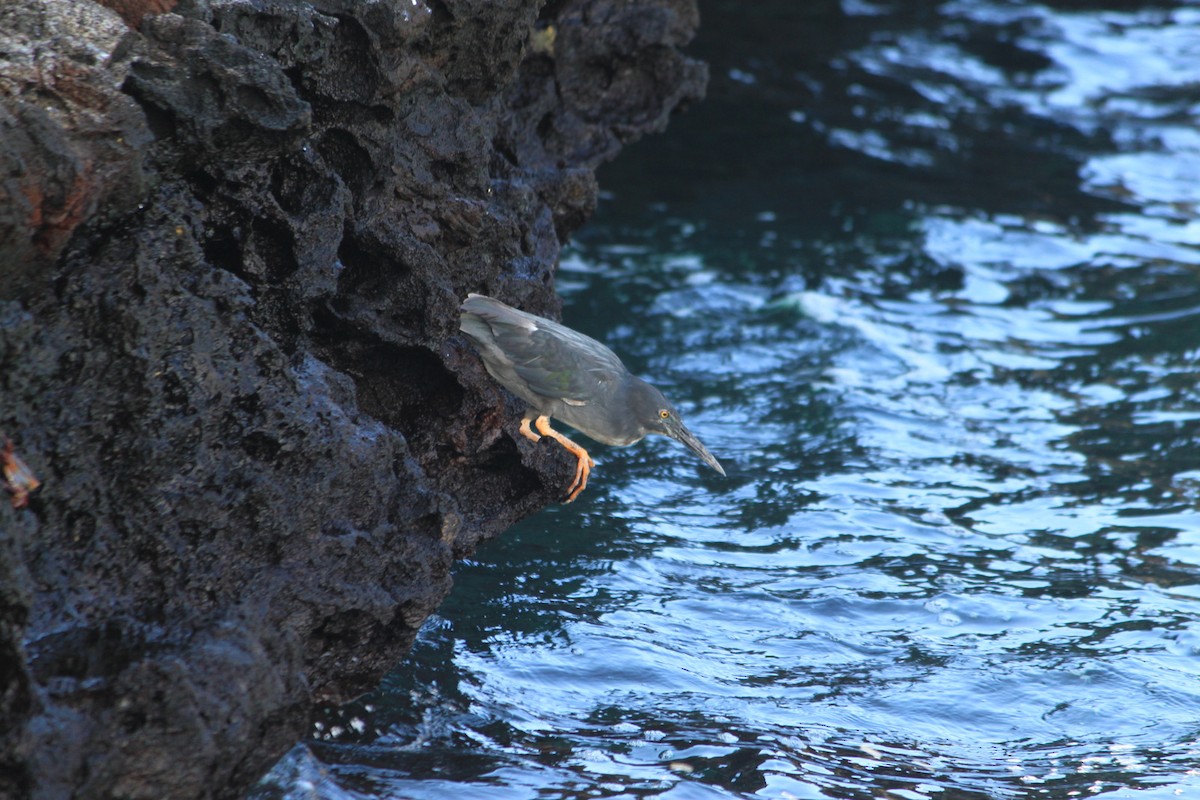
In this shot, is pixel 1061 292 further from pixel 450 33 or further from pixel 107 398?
pixel 107 398

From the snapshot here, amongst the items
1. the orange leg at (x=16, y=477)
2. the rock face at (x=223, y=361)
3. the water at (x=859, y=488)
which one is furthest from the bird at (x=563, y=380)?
the orange leg at (x=16, y=477)

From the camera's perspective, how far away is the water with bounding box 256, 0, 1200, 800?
4.69 m

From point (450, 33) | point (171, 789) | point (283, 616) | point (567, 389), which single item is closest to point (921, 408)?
point (567, 389)

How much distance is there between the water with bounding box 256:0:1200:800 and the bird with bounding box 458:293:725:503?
0.91 meters

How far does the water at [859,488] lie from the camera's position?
4.69m

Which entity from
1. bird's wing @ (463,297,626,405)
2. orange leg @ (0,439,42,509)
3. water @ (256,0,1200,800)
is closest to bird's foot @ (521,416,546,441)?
bird's wing @ (463,297,626,405)

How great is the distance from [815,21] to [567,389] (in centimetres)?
1230

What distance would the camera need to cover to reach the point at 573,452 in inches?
221

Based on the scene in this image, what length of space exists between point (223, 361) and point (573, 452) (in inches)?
84.5

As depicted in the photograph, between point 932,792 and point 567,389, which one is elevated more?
point 567,389

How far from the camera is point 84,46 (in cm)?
341

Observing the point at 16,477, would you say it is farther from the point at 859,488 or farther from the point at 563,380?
the point at 859,488

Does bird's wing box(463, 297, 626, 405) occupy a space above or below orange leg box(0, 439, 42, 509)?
below

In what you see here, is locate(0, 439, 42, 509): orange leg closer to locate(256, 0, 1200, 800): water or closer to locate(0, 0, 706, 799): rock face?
locate(0, 0, 706, 799): rock face
